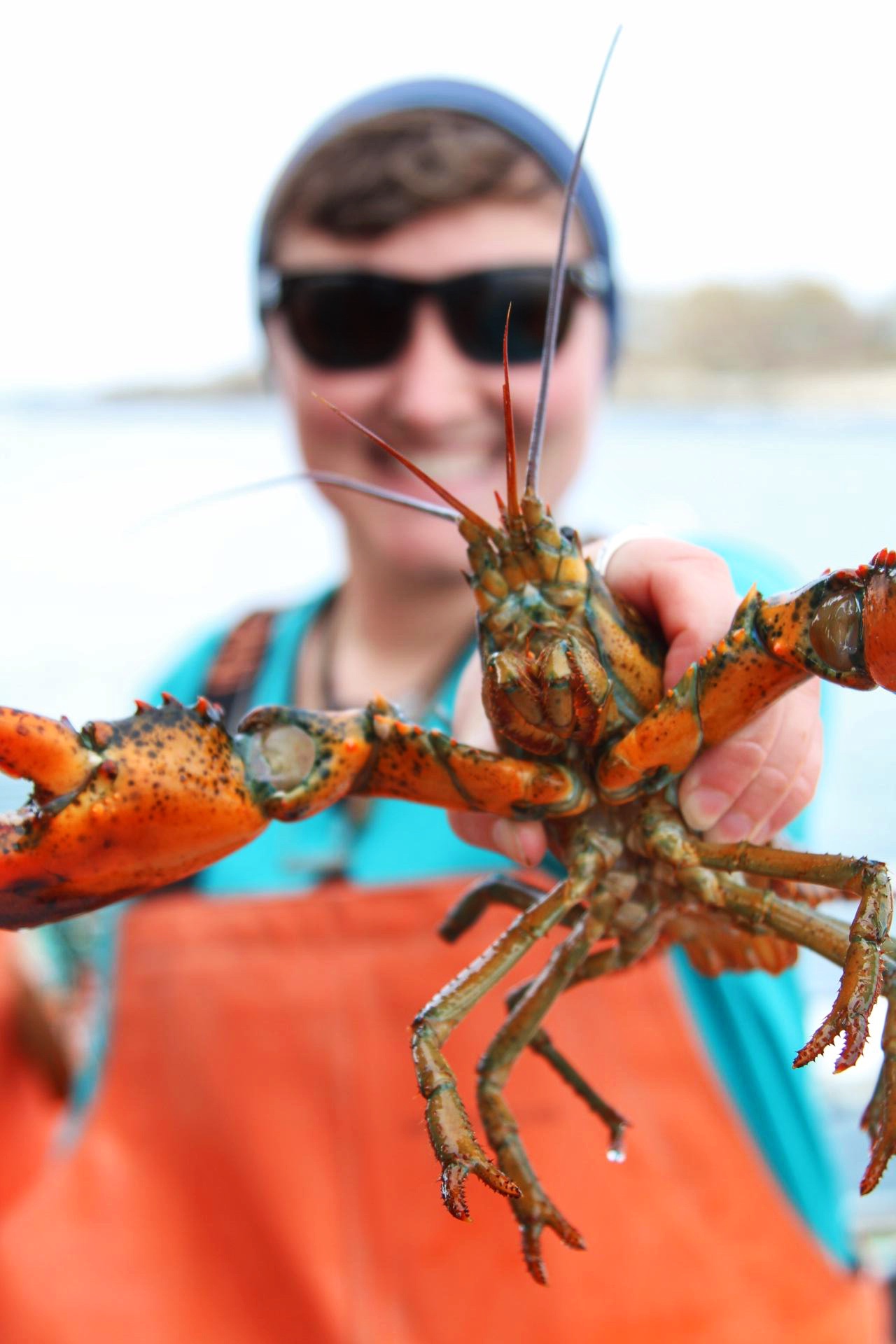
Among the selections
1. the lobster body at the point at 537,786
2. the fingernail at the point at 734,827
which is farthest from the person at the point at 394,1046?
the fingernail at the point at 734,827

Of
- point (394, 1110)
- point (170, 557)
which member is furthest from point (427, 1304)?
point (170, 557)

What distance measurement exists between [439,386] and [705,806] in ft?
3.20

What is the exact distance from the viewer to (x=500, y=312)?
159 cm

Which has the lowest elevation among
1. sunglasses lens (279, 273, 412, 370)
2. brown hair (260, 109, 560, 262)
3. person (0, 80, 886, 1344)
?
person (0, 80, 886, 1344)

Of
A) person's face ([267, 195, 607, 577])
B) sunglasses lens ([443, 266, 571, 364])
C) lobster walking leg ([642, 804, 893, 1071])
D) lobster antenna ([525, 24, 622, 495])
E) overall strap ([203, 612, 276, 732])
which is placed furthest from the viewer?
overall strap ([203, 612, 276, 732])

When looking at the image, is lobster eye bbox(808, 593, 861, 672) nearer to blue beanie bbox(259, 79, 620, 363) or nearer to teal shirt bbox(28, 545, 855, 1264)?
teal shirt bbox(28, 545, 855, 1264)

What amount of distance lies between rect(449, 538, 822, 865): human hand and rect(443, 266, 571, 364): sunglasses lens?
2.28ft

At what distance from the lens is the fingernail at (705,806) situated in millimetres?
864

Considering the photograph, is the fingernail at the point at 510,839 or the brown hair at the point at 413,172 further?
the brown hair at the point at 413,172

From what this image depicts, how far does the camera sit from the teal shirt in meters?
1.52

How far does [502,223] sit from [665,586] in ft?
3.59

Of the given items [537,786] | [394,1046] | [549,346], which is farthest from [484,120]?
[394,1046]

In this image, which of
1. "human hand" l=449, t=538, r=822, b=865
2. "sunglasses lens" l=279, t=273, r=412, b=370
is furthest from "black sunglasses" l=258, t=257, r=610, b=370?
"human hand" l=449, t=538, r=822, b=865

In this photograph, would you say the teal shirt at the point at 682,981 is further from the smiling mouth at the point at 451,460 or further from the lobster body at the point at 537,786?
the lobster body at the point at 537,786
